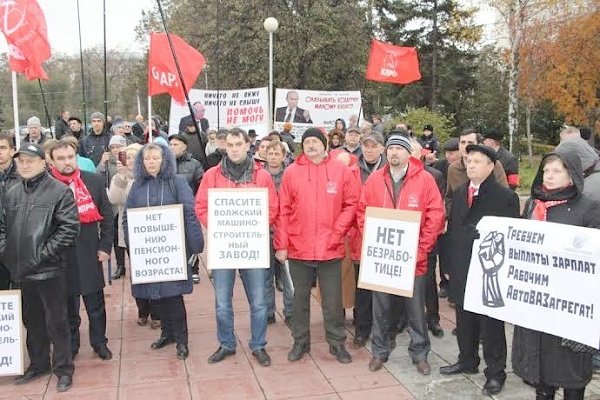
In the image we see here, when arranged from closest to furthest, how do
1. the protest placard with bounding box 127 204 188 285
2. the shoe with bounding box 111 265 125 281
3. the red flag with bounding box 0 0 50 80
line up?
1. the protest placard with bounding box 127 204 188 285
2. the red flag with bounding box 0 0 50 80
3. the shoe with bounding box 111 265 125 281

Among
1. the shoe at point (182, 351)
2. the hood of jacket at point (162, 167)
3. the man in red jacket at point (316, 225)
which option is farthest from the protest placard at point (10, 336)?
the man in red jacket at point (316, 225)

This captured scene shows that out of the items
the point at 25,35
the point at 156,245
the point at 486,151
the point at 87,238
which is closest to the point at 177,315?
the point at 156,245

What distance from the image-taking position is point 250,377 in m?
4.93

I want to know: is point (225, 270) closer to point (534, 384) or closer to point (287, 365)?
point (287, 365)

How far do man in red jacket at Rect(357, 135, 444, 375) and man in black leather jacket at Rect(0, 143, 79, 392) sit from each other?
2.45 metres

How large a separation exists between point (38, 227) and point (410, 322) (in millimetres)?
3112

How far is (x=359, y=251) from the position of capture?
5.46m

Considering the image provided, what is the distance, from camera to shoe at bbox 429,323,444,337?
5.81m

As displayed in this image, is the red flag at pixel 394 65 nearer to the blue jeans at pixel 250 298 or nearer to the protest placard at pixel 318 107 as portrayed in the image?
the protest placard at pixel 318 107

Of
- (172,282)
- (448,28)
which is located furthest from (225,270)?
(448,28)

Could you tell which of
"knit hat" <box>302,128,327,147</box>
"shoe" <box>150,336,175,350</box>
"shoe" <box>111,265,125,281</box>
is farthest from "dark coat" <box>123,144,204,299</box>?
"shoe" <box>111,265,125,281</box>

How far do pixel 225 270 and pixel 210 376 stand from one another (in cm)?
89

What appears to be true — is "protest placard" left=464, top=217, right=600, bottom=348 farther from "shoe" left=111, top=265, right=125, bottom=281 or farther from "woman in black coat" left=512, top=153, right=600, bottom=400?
"shoe" left=111, top=265, right=125, bottom=281

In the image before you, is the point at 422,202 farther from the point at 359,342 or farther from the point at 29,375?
the point at 29,375
